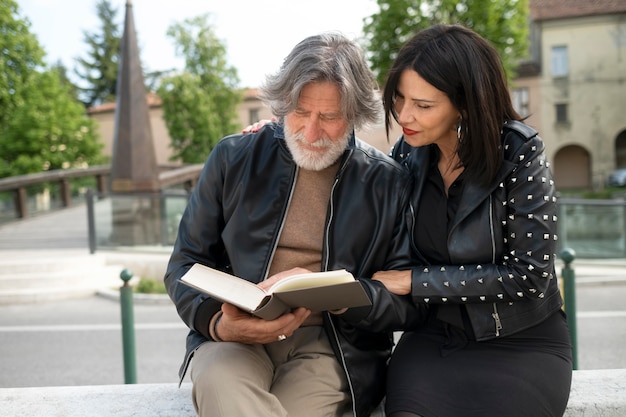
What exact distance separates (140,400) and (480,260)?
154cm

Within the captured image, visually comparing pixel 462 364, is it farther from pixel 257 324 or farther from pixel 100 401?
pixel 100 401

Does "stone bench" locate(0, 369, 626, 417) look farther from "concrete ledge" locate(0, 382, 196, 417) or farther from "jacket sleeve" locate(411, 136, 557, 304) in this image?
"jacket sleeve" locate(411, 136, 557, 304)

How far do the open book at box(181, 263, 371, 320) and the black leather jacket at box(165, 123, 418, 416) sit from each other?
1.18 ft

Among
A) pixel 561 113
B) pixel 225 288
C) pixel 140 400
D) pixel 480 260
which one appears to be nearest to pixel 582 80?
pixel 561 113

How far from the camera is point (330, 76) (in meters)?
2.77

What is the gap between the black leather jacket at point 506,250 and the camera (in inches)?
99.2

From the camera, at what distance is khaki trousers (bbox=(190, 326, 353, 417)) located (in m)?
2.31

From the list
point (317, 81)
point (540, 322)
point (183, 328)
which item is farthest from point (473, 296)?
point (183, 328)

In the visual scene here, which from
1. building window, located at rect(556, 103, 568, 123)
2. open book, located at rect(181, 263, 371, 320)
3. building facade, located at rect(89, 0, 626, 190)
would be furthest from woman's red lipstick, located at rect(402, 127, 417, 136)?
building window, located at rect(556, 103, 568, 123)

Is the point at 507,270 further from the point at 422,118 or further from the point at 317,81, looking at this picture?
the point at 317,81

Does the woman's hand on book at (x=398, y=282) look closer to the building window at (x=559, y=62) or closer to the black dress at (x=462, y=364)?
the black dress at (x=462, y=364)

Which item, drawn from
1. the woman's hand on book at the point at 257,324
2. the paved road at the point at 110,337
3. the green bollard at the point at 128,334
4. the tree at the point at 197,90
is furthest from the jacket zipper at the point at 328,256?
the tree at the point at 197,90

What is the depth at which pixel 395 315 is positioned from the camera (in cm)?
266

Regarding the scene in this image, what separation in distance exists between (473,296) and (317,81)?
1.08m
